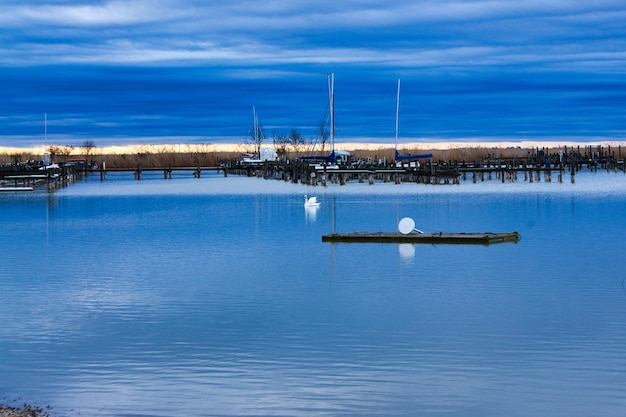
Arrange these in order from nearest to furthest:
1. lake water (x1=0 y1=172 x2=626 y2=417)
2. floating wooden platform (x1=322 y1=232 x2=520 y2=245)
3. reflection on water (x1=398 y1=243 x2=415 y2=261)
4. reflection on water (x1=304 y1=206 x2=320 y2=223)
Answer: lake water (x1=0 y1=172 x2=626 y2=417)
reflection on water (x1=398 y1=243 x2=415 y2=261)
floating wooden platform (x1=322 y1=232 x2=520 y2=245)
reflection on water (x1=304 y1=206 x2=320 y2=223)

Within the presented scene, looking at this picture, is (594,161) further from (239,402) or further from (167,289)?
(239,402)

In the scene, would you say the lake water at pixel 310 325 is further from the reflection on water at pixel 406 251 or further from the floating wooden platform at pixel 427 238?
the floating wooden platform at pixel 427 238

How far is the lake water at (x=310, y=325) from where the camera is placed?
1001 centimetres

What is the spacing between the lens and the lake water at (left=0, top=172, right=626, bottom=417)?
10.0m

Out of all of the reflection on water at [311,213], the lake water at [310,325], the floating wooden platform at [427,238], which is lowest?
the reflection on water at [311,213]

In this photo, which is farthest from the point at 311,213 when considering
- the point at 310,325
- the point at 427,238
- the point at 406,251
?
the point at 310,325

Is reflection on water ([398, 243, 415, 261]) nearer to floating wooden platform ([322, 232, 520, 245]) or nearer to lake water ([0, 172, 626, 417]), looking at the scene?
lake water ([0, 172, 626, 417])

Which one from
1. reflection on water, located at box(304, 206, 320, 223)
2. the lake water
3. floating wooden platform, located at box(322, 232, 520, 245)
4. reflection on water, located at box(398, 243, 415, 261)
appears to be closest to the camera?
the lake water

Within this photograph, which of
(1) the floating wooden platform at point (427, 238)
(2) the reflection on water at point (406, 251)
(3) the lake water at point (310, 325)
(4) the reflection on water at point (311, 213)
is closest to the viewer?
(3) the lake water at point (310, 325)

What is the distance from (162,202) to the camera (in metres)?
49.3

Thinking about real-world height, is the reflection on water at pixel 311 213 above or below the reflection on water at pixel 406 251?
below

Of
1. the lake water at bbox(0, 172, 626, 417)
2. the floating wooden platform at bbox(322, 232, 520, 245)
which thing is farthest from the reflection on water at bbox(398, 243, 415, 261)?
the floating wooden platform at bbox(322, 232, 520, 245)

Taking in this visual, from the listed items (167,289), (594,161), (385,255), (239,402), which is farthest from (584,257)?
(594,161)

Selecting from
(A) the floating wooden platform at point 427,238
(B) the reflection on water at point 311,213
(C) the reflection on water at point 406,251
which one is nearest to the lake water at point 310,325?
(C) the reflection on water at point 406,251
